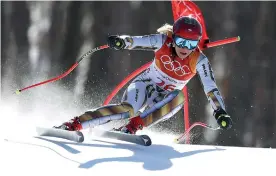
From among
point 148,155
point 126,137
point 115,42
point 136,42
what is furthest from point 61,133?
point 136,42

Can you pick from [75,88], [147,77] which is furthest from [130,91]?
[75,88]

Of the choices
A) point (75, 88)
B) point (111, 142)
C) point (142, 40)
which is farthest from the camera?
point (75, 88)

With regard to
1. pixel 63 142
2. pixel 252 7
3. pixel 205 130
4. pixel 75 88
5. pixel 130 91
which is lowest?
pixel 63 142

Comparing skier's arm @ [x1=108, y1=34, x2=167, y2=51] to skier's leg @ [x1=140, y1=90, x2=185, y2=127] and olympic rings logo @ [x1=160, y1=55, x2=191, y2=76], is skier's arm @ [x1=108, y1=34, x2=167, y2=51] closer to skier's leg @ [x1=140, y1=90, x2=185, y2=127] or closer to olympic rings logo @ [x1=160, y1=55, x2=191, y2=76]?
olympic rings logo @ [x1=160, y1=55, x2=191, y2=76]

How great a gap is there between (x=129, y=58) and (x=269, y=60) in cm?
245

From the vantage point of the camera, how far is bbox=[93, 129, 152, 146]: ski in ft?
12.6

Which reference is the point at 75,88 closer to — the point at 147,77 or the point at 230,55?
the point at 230,55

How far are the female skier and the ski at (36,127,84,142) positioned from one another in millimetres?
119

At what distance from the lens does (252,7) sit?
10.1 metres

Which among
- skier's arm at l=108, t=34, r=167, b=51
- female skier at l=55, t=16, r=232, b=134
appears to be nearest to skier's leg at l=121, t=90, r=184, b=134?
female skier at l=55, t=16, r=232, b=134

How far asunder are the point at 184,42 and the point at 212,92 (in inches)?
18.1

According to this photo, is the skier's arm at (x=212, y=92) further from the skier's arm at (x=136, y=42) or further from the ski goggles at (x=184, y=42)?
the skier's arm at (x=136, y=42)

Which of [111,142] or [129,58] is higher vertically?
[129,58]

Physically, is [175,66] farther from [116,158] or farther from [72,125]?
[116,158]
